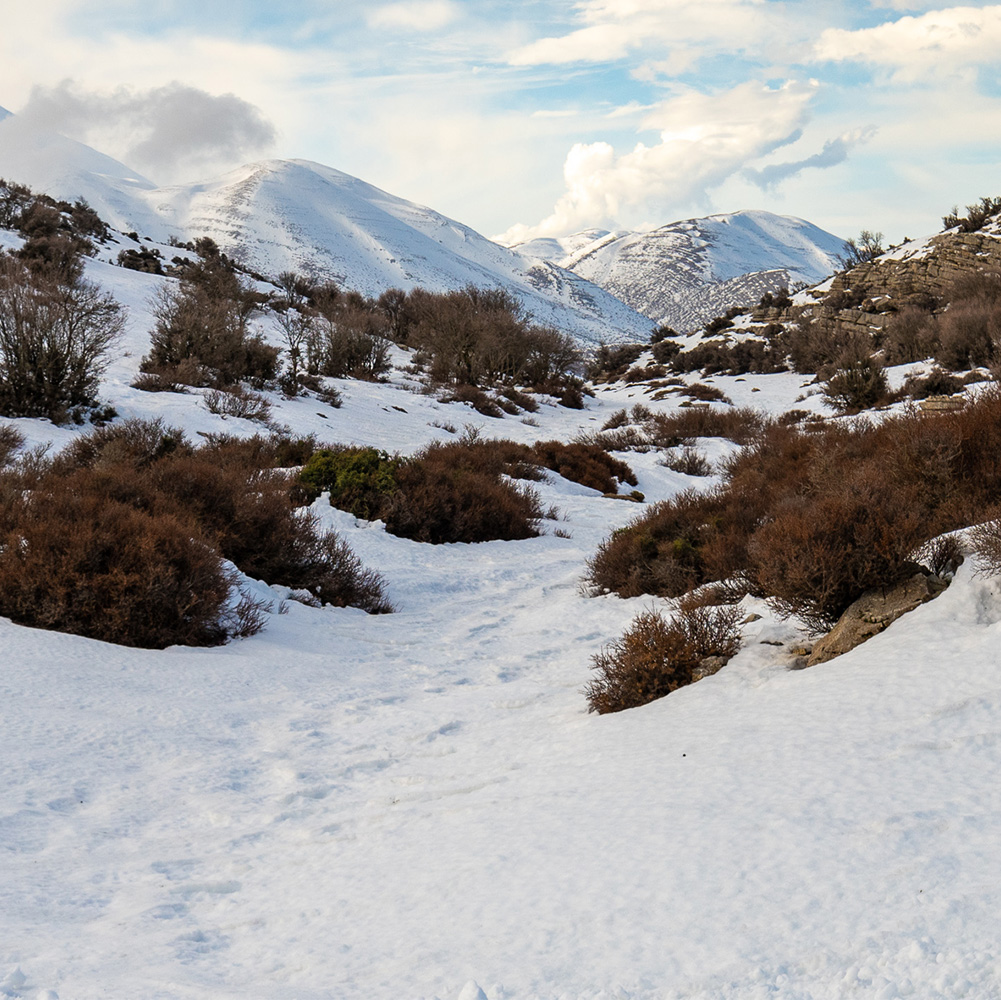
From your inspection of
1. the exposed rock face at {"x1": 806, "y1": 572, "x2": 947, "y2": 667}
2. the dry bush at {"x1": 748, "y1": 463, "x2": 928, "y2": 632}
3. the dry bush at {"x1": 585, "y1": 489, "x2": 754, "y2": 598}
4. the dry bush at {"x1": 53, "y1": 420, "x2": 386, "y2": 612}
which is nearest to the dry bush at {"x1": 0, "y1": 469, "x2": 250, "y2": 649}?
the dry bush at {"x1": 53, "y1": 420, "x2": 386, "y2": 612}

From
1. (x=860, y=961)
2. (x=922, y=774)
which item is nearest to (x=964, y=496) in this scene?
(x=922, y=774)

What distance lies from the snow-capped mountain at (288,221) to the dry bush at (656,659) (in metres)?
121

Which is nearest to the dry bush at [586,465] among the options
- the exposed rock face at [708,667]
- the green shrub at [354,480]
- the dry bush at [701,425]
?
the dry bush at [701,425]

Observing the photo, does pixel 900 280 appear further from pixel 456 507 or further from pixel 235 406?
pixel 456 507

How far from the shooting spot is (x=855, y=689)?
3.48m

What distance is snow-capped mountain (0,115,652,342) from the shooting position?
133 metres

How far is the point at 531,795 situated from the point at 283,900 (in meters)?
1.05

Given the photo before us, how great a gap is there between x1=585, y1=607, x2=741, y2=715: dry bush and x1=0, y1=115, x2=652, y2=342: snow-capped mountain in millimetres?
Result: 121277

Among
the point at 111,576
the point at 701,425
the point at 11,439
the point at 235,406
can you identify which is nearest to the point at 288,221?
the point at 701,425

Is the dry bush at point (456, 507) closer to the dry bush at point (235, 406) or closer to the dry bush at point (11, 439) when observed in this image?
the dry bush at point (11, 439)

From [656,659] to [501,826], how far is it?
1743 mm

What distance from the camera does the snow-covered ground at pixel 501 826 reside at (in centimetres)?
204

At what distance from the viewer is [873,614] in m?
4.29

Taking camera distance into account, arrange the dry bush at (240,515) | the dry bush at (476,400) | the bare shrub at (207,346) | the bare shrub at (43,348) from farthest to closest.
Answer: the dry bush at (476,400) < the bare shrub at (207,346) < the bare shrub at (43,348) < the dry bush at (240,515)
